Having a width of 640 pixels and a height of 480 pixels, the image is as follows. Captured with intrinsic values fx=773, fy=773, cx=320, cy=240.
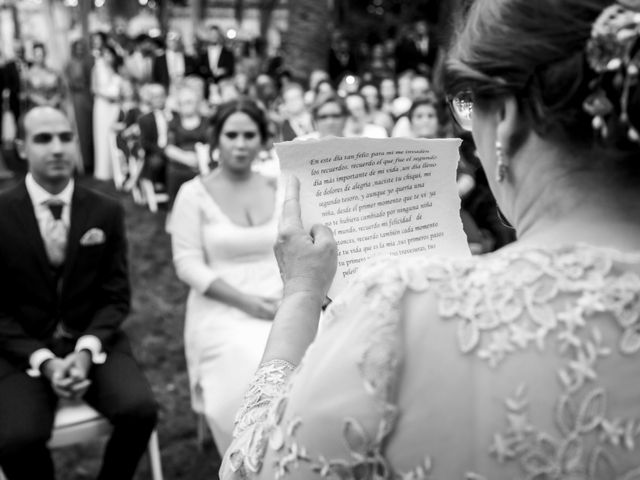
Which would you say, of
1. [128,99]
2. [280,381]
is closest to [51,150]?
[280,381]

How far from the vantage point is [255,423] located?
114 cm

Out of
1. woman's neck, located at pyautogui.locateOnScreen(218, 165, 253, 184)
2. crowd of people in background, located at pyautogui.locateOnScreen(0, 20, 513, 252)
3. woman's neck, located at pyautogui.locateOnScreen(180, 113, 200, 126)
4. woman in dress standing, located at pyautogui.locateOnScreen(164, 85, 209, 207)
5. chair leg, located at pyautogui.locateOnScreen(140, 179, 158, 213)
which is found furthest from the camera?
chair leg, located at pyautogui.locateOnScreen(140, 179, 158, 213)

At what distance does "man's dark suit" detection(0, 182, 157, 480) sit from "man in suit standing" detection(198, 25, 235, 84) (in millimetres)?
10142

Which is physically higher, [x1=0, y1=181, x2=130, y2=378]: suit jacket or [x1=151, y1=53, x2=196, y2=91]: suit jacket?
[x1=151, y1=53, x2=196, y2=91]: suit jacket

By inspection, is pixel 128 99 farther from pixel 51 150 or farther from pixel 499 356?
pixel 499 356

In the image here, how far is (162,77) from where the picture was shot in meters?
12.7

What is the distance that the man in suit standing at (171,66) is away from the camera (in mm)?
12682

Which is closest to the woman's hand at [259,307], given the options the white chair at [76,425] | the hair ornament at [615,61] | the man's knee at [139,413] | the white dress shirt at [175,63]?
the man's knee at [139,413]

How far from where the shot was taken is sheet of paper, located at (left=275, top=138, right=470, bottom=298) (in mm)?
1366

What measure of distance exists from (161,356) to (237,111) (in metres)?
1.72

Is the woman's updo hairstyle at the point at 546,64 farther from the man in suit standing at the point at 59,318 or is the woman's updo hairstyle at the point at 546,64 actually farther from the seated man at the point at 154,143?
the seated man at the point at 154,143

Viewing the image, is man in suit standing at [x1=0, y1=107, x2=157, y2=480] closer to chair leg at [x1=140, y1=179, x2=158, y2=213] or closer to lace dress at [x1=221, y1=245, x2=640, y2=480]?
lace dress at [x1=221, y1=245, x2=640, y2=480]

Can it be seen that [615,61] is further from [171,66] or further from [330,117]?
[171,66]

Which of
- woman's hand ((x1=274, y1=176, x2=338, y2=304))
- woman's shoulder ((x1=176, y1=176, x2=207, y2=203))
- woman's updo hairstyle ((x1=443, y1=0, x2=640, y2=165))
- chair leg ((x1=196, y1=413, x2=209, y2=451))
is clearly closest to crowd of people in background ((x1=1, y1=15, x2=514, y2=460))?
woman's shoulder ((x1=176, y1=176, x2=207, y2=203))
